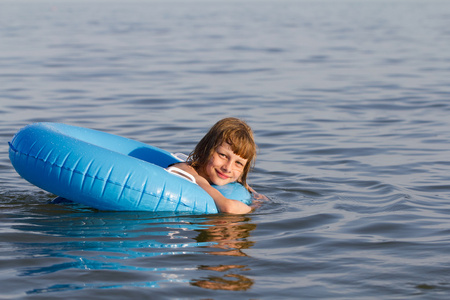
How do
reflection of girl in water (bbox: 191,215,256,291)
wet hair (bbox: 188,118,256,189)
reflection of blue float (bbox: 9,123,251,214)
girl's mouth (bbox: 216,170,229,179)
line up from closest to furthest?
reflection of girl in water (bbox: 191,215,256,291) < reflection of blue float (bbox: 9,123,251,214) < wet hair (bbox: 188,118,256,189) < girl's mouth (bbox: 216,170,229,179)

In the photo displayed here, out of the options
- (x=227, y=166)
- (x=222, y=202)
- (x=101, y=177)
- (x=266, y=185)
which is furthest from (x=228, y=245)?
(x=266, y=185)

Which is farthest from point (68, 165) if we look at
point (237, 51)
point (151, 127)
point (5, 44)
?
point (5, 44)

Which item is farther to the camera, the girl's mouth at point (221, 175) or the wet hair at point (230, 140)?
the girl's mouth at point (221, 175)

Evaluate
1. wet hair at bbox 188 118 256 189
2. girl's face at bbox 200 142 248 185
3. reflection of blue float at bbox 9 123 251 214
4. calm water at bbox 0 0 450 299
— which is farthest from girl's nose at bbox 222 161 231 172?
calm water at bbox 0 0 450 299

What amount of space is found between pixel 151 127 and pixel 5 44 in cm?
1294

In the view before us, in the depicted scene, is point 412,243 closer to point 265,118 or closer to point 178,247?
point 178,247

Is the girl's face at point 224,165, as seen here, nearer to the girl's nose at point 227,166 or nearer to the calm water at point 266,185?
the girl's nose at point 227,166

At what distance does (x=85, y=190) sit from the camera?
16.3 ft

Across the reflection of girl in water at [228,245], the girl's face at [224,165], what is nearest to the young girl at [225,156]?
the girl's face at [224,165]

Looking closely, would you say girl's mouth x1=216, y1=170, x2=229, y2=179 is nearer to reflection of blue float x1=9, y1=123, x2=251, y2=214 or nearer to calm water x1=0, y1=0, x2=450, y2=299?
reflection of blue float x1=9, y1=123, x2=251, y2=214

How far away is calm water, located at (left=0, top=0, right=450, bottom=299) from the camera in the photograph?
13.1ft

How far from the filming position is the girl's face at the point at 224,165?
5.25 metres

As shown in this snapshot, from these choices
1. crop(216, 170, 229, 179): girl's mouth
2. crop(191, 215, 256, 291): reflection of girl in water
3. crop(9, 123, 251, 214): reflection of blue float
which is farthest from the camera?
crop(216, 170, 229, 179): girl's mouth

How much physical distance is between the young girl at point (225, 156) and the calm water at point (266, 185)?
0.18 meters
